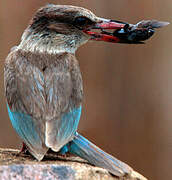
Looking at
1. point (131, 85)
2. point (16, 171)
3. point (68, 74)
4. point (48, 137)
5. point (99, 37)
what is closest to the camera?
point (16, 171)

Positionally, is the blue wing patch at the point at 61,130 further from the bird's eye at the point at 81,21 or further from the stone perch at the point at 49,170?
the bird's eye at the point at 81,21

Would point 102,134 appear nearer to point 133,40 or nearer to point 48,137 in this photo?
point 133,40

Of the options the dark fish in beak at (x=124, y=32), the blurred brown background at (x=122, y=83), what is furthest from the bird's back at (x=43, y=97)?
the blurred brown background at (x=122, y=83)

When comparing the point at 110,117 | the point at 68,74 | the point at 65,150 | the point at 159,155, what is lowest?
the point at 159,155

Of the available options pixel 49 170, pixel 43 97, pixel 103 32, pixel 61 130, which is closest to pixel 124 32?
pixel 103 32

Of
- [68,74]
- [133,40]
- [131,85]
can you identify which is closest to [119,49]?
[131,85]

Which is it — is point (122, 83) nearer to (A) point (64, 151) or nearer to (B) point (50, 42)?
(B) point (50, 42)

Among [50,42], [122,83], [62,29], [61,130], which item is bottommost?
[122,83]

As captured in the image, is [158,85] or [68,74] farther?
[158,85]
